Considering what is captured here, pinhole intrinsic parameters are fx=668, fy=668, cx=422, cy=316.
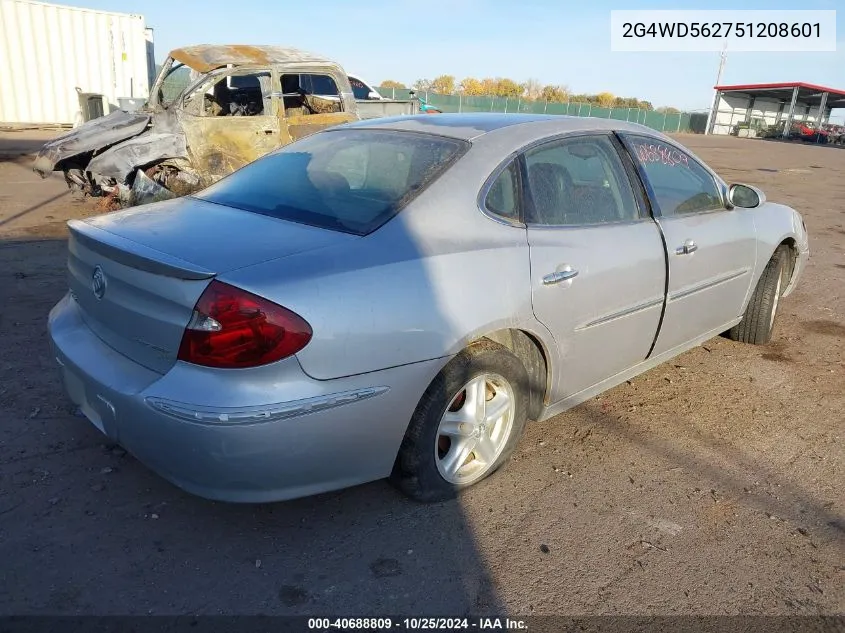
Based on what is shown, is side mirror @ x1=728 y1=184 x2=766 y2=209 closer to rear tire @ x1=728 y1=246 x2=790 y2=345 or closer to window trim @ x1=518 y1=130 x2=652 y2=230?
rear tire @ x1=728 y1=246 x2=790 y2=345

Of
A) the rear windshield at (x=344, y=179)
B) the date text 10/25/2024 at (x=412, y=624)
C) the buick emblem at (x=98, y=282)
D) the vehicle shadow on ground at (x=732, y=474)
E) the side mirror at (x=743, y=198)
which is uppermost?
the rear windshield at (x=344, y=179)

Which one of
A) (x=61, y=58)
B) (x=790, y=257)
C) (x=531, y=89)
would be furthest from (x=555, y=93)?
(x=790, y=257)

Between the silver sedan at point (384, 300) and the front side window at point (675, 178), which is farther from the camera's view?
the front side window at point (675, 178)

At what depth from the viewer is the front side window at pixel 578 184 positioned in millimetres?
3051

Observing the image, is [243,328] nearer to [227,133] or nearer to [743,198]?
[743,198]

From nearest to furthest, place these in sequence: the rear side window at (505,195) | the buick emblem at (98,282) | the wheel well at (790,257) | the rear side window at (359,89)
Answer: the buick emblem at (98,282) → the rear side window at (505,195) → the wheel well at (790,257) → the rear side window at (359,89)

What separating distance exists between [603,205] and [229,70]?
6.56 meters

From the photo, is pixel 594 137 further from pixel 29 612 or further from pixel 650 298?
pixel 29 612

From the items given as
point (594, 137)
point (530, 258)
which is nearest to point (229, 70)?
point (594, 137)

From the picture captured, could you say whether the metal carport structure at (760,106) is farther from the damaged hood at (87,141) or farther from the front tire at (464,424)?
the front tire at (464,424)

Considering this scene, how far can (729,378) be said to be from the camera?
4.33 metres

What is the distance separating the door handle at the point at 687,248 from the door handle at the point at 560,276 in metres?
0.89

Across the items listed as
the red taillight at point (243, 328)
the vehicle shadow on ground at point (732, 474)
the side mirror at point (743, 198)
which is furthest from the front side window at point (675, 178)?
the red taillight at point (243, 328)

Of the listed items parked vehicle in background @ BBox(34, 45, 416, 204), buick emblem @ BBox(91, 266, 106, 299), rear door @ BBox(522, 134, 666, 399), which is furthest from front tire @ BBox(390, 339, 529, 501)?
parked vehicle in background @ BBox(34, 45, 416, 204)
